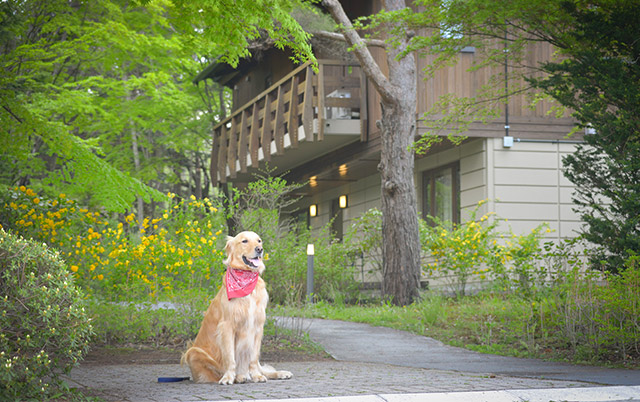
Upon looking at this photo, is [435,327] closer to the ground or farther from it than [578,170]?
closer to the ground

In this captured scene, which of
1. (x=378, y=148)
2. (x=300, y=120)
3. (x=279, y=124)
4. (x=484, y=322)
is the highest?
(x=300, y=120)

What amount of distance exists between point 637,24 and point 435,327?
525cm

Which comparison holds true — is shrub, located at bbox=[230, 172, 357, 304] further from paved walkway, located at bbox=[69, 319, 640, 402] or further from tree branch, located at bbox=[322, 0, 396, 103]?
paved walkway, located at bbox=[69, 319, 640, 402]

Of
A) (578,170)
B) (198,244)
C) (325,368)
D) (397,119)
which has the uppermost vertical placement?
(397,119)

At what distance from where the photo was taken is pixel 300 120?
74.1 ft

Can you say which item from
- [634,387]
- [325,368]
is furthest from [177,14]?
[634,387]

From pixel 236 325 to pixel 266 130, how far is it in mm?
15620

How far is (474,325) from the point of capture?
38.9 ft

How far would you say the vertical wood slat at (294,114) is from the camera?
20.6m

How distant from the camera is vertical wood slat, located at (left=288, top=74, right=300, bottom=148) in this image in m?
20.6

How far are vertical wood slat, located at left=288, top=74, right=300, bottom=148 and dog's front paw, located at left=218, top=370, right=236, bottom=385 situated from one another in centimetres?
1369

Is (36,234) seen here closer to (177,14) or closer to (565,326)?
(177,14)

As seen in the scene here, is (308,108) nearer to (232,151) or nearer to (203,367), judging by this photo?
(232,151)

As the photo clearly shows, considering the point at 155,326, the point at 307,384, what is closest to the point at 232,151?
the point at 155,326
